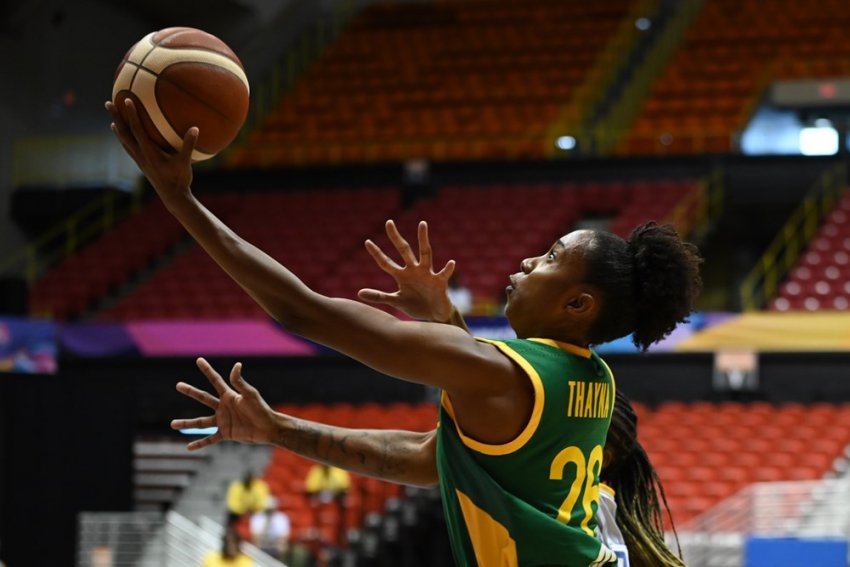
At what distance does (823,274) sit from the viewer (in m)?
15.1

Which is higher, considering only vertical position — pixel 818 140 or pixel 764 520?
pixel 818 140

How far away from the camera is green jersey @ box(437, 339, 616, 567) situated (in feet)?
8.78

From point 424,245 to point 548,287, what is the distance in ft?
0.99

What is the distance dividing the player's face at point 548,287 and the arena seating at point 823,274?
12.2 m

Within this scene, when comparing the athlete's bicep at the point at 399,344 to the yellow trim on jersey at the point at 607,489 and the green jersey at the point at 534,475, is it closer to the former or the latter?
the green jersey at the point at 534,475

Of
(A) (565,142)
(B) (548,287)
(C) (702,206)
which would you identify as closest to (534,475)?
(B) (548,287)

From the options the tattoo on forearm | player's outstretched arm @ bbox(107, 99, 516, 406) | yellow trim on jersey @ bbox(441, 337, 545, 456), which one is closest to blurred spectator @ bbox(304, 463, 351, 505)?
the tattoo on forearm

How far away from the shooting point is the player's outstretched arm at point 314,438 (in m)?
2.97

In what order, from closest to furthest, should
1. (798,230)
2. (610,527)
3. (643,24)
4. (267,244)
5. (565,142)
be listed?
1. (610,527)
2. (798,230)
3. (267,244)
4. (565,142)
5. (643,24)

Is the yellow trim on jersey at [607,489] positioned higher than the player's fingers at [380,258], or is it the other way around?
the player's fingers at [380,258]

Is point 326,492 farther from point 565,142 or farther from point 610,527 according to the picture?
point 565,142

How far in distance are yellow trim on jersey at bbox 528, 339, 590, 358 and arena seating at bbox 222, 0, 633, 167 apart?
15.4 meters

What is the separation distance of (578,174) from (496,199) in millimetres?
1145

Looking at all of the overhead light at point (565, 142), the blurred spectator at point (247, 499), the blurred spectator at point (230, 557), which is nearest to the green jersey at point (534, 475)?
the blurred spectator at point (230, 557)
